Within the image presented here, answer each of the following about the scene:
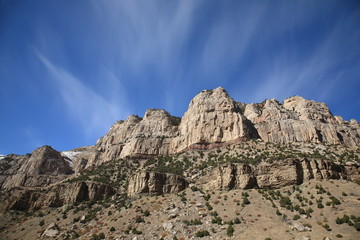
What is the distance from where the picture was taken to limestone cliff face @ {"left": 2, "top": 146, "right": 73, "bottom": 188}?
91.4 m

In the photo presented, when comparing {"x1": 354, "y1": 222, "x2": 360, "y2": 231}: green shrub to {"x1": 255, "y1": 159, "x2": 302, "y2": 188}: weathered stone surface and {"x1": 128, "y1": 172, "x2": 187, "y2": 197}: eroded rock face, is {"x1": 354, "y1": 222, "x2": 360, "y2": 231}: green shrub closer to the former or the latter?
{"x1": 255, "y1": 159, "x2": 302, "y2": 188}: weathered stone surface

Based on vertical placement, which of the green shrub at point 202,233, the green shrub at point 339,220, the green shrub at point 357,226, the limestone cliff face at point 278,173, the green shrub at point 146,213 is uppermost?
the limestone cliff face at point 278,173

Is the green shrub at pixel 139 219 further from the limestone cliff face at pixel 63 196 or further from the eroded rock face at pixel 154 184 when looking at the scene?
the limestone cliff face at pixel 63 196

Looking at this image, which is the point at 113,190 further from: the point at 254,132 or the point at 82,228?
the point at 254,132

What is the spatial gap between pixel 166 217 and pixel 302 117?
69.8 m

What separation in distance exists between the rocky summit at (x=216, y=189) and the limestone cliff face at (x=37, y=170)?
1.06m

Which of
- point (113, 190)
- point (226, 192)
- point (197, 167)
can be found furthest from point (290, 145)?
point (113, 190)

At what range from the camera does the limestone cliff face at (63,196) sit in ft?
164

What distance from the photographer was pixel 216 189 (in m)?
43.4

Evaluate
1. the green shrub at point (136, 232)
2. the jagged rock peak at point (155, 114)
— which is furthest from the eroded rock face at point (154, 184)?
the jagged rock peak at point (155, 114)

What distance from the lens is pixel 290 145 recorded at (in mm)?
67188

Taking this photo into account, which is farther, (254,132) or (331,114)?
(331,114)

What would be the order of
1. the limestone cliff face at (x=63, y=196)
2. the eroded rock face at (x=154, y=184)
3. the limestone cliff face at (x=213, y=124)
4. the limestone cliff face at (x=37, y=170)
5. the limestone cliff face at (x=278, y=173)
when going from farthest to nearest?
the limestone cliff face at (x=37, y=170)
the limestone cliff face at (x=213, y=124)
the limestone cliff face at (x=63, y=196)
the eroded rock face at (x=154, y=184)
the limestone cliff face at (x=278, y=173)

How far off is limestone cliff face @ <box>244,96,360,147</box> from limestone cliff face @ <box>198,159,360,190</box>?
34.6m
